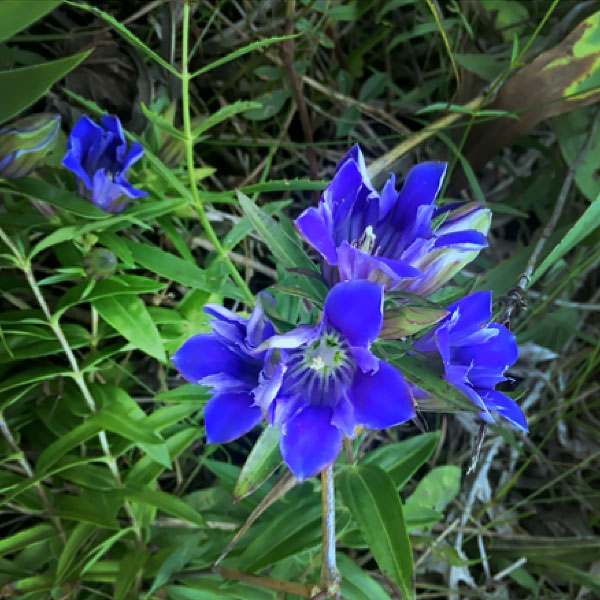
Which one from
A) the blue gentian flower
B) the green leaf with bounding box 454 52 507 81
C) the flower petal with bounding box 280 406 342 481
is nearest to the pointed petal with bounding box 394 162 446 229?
the blue gentian flower

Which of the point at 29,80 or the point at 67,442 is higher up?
the point at 29,80

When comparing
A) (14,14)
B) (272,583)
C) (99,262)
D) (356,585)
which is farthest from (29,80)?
(356,585)

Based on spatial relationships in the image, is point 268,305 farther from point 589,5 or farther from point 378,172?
point 589,5

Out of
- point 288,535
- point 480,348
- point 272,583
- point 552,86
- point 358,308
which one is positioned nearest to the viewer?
point 358,308

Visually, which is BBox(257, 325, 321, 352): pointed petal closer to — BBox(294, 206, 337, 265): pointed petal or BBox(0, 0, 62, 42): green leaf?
BBox(294, 206, 337, 265): pointed petal

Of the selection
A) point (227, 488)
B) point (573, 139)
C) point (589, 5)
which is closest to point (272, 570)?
point (227, 488)

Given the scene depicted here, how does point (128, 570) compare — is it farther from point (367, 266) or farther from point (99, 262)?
point (367, 266)

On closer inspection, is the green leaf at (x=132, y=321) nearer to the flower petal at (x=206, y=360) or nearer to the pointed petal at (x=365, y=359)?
the flower petal at (x=206, y=360)
